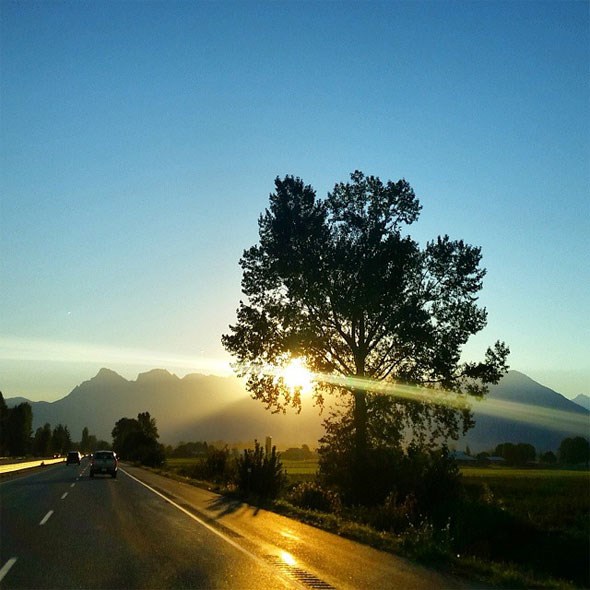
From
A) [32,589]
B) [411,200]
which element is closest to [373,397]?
[411,200]

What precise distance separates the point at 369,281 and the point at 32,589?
88.1 feet

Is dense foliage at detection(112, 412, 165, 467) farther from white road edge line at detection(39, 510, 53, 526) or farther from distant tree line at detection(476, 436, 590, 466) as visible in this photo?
white road edge line at detection(39, 510, 53, 526)

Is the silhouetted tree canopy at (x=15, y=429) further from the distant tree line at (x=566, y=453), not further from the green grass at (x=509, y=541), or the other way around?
the green grass at (x=509, y=541)

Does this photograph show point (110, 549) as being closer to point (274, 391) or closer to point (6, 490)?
point (6, 490)

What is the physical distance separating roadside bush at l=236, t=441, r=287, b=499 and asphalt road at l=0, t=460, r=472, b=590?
9.93m

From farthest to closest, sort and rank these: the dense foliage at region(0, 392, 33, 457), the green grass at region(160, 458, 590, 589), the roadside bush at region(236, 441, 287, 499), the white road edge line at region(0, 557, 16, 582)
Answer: the dense foliage at region(0, 392, 33, 457) < the roadside bush at region(236, 441, 287, 499) < the green grass at region(160, 458, 590, 589) < the white road edge line at region(0, 557, 16, 582)

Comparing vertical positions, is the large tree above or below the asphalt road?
above

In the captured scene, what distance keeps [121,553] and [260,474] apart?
775 inches

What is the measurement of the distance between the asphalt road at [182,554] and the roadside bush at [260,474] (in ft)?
32.6

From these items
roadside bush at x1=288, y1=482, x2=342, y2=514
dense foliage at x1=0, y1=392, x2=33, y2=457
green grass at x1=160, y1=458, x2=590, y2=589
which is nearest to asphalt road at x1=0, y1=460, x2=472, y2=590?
green grass at x1=160, y1=458, x2=590, y2=589

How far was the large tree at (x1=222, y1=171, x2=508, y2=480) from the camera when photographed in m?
35.1

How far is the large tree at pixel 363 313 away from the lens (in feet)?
115

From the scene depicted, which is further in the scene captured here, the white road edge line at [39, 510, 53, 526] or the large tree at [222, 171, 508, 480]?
the large tree at [222, 171, 508, 480]

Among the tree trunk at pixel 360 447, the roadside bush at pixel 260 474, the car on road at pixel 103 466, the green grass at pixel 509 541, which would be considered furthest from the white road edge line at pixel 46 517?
the car on road at pixel 103 466
